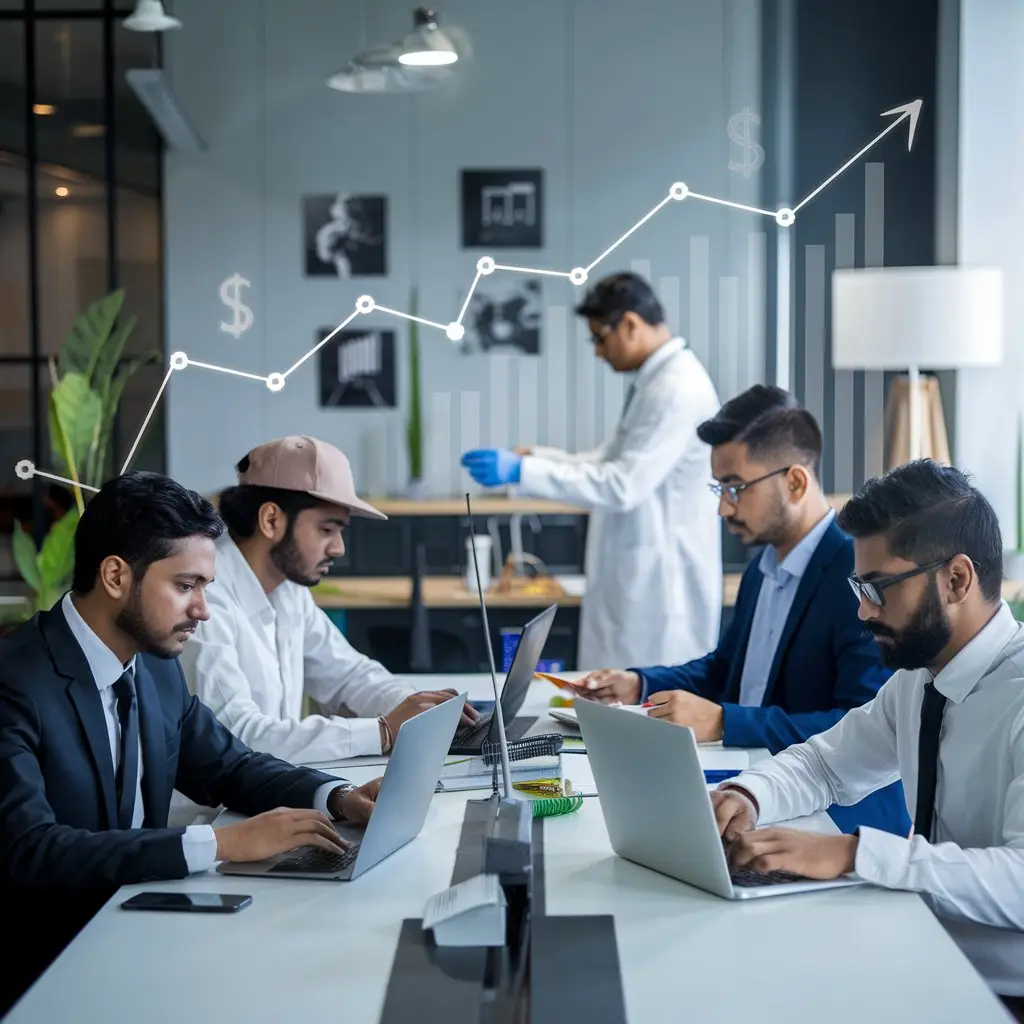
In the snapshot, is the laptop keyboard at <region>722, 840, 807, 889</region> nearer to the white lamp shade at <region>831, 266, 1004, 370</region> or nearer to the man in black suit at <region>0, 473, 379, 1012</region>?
the man in black suit at <region>0, 473, 379, 1012</region>

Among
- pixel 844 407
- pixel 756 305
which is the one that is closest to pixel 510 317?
pixel 756 305

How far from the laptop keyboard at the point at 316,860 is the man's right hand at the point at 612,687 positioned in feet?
3.33

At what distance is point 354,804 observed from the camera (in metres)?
1.92

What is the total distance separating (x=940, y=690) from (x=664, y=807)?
431mm

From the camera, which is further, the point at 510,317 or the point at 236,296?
the point at 510,317

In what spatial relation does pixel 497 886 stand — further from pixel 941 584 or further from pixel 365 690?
pixel 365 690

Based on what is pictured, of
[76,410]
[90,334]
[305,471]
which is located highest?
[90,334]

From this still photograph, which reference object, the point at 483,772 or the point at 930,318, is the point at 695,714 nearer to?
the point at 483,772

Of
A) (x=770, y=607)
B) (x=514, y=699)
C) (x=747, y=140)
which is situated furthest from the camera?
(x=747, y=140)

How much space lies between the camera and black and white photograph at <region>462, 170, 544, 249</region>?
242 inches

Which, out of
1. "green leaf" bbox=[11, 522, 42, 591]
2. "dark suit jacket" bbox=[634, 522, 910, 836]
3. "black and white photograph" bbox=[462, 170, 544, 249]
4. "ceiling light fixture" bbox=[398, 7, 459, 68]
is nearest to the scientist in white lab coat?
"ceiling light fixture" bbox=[398, 7, 459, 68]

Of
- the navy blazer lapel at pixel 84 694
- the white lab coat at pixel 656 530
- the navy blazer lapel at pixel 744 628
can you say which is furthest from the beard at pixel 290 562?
the white lab coat at pixel 656 530

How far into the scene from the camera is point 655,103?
6.13 meters

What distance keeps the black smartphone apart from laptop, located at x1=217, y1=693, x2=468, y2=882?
97 millimetres
